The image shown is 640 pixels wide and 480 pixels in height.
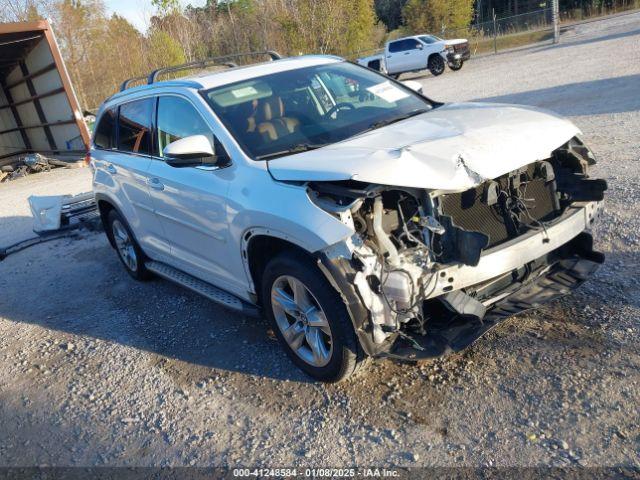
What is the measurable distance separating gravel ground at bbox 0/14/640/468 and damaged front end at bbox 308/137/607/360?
14.0 inches

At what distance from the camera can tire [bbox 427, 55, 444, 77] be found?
2646cm

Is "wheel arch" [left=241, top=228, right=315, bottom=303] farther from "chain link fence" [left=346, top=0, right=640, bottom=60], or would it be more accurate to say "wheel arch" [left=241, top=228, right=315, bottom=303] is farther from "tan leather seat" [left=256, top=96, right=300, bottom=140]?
"chain link fence" [left=346, top=0, right=640, bottom=60]

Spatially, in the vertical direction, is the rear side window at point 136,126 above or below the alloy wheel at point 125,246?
above

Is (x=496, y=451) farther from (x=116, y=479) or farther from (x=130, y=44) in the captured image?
(x=130, y=44)

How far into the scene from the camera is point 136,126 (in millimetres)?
5281

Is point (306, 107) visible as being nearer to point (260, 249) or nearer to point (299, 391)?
point (260, 249)

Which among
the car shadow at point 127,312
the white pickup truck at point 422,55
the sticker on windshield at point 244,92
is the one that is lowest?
the white pickup truck at point 422,55

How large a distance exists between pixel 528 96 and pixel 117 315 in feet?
36.4

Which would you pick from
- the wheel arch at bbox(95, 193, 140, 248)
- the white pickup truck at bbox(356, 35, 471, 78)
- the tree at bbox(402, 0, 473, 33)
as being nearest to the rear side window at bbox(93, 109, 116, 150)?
the wheel arch at bbox(95, 193, 140, 248)

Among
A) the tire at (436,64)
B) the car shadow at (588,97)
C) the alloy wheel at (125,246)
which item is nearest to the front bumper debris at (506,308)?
the alloy wheel at (125,246)

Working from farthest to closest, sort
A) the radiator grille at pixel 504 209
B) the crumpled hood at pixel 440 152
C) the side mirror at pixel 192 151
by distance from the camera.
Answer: the side mirror at pixel 192 151 → the radiator grille at pixel 504 209 → the crumpled hood at pixel 440 152

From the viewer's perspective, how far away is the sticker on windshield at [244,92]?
4.39 metres

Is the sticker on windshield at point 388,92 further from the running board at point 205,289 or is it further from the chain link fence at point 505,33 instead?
the chain link fence at point 505,33

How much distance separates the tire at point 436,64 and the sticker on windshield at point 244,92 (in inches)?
937
